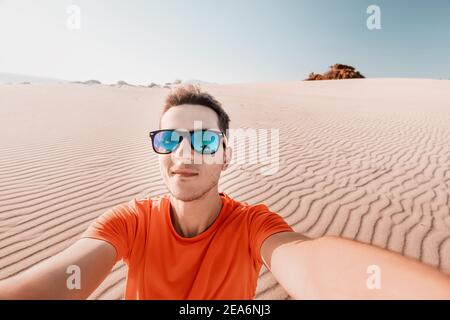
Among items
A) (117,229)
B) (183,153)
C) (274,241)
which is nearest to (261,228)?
(274,241)

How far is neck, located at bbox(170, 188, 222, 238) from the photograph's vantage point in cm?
155

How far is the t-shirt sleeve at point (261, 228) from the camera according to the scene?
1.42 m

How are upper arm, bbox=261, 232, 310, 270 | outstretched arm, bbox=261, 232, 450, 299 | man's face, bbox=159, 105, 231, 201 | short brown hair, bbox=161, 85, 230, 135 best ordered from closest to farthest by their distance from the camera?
outstretched arm, bbox=261, 232, 450, 299 → upper arm, bbox=261, 232, 310, 270 → man's face, bbox=159, 105, 231, 201 → short brown hair, bbox=161, 85, 230, 135

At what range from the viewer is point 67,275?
4.11 feet

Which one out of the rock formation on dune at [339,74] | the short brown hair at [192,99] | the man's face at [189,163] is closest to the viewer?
the man's face at [189,163]

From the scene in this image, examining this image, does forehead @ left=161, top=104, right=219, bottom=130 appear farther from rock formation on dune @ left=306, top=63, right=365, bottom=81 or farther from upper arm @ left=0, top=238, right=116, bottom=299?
rock formation on dune @ left=306, top=63, right=365, bottom=81

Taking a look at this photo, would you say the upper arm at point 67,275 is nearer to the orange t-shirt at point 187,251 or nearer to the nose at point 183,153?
the orange t-shirt at point 187,251

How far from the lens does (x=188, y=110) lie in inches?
69.2

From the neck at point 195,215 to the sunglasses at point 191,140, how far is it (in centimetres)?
25

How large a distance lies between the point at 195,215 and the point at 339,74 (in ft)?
216

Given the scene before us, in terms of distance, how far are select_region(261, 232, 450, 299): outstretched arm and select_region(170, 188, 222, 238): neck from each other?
0.34 m

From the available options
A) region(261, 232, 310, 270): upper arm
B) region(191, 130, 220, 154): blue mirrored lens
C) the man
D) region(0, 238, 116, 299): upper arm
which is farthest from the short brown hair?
region(0, 238, 116, 299): upper arm

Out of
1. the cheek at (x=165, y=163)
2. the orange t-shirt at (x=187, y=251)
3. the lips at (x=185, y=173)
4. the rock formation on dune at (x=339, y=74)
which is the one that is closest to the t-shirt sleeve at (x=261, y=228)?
the orange t-shirt at (x=187, y=251)

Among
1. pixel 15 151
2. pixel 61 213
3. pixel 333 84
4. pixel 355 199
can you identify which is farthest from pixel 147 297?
pixel 333 84
